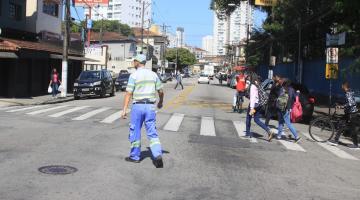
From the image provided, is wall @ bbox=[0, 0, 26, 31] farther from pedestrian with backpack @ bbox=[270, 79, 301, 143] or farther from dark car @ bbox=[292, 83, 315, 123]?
pedestrian with backpack @ bbox=[270, 79, 301, 143]

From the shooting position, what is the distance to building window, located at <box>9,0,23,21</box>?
3212 centimetres

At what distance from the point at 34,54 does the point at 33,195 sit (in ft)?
81.3

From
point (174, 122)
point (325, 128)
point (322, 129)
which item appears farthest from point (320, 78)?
point (322, 129)

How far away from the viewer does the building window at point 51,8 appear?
124 feet

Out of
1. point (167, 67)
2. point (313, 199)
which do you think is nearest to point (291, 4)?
point (313, 199)

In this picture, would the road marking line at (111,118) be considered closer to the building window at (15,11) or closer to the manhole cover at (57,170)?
the manhole cover at (57,170)

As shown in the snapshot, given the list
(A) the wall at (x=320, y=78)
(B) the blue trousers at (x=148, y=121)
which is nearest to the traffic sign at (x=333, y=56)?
(A) the wall at (x=320, y=78)

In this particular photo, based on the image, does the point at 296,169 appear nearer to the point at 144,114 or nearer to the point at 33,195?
the point at 144,114

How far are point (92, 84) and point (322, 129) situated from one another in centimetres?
2042

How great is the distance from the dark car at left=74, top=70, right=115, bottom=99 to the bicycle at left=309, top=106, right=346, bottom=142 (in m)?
20.0

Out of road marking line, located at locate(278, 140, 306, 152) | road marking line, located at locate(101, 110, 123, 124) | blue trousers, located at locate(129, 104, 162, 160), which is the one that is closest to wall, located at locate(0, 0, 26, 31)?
road marking line, located at locate(101, 110, 123, 124)

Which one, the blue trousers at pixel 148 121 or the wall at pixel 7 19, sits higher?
the wall at pixel 7 19

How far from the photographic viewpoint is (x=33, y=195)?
23.1ft

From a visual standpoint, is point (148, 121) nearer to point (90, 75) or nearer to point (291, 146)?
point (291, 146)
